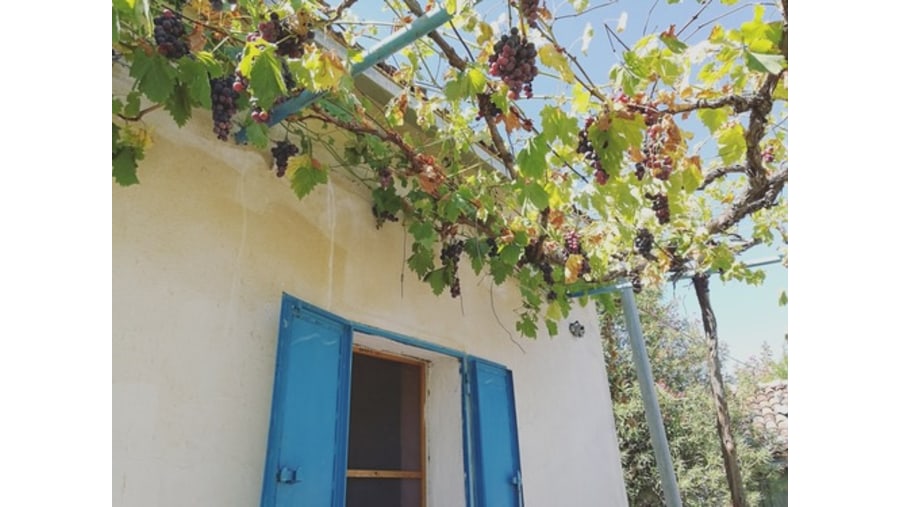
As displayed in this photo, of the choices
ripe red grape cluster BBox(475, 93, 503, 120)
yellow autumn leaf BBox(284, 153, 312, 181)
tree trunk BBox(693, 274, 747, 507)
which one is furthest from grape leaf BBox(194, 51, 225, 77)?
tree trunk BBox(693, 274, 747, 507)

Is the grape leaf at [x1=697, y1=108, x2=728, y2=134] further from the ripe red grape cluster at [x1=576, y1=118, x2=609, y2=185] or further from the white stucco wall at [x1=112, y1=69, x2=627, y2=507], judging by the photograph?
the white stucco wall at [x1=112, y1=69, x2=627, y2=507]

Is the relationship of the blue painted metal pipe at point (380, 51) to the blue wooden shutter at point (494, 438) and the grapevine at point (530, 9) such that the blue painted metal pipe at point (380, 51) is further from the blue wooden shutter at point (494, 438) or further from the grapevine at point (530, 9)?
the blue wooden shutter at point (494, 438)

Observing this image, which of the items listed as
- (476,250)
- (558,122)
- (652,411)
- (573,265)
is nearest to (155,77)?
(558,122)

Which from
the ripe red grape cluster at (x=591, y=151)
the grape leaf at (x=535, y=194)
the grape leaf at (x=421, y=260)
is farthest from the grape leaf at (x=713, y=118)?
the grape leaf at (x=421, y=260)

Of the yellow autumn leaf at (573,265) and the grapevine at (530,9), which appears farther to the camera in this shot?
the yellow autumn leaf at (573,265)

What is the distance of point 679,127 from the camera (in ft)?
6.77

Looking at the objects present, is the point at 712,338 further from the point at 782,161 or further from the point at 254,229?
the point at 254,229

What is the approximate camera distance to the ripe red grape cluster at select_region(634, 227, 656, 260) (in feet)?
10.9

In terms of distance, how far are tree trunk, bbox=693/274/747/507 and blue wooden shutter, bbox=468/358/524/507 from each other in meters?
1.40

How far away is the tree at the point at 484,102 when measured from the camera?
5.38 feet

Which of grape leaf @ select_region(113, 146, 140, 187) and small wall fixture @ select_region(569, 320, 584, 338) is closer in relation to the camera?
grape leaf @ select_region(113, 146, 140, 187)

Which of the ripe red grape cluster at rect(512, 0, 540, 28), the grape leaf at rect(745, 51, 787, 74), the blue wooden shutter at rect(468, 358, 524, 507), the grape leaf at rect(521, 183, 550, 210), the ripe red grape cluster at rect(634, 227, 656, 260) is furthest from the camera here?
the ripe red grape cluster at rect(634, 227, 656, 260)

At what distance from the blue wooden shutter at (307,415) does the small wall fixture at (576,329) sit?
297cm
